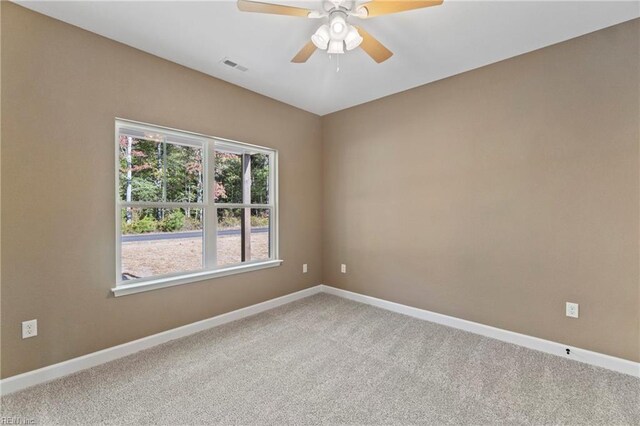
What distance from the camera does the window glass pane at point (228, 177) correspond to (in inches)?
126

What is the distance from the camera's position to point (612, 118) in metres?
2.19

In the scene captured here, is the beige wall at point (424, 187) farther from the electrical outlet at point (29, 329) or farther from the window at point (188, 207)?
the window at point (188, 207)

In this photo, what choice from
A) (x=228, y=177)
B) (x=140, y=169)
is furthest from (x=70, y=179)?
(x=228, y=177)

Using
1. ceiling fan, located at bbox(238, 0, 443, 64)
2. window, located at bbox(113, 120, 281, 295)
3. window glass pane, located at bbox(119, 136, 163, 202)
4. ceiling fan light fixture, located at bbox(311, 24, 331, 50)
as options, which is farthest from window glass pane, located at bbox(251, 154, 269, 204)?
ceiling fan light fixture, located at bbox(311, 24, 331, 50)

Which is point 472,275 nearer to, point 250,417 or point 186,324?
point 250,417

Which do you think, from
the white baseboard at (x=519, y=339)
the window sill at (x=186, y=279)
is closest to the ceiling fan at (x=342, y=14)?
the window sill at (x=186, y=279)

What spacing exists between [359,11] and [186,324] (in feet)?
9.96

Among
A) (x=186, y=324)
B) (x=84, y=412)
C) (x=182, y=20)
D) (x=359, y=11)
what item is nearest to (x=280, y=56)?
(x=182, y=20)

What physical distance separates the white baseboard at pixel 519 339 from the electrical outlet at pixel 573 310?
0.87ft

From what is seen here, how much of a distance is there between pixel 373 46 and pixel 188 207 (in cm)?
226

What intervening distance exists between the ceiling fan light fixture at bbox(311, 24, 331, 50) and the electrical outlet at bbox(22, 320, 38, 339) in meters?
2.83

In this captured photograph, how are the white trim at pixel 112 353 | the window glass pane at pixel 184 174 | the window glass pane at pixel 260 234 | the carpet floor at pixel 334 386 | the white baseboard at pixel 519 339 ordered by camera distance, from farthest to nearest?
the window glass pane at pixel 260 234, the window glass pane at pixel 184 174, the white baseboard at pixel 519 339, the white trim at pixel 112 353, the carpet floor at pixel 334 386

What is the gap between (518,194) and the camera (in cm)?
261

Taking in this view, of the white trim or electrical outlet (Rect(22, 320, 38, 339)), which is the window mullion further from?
electrical outlet (Rect(22, 320, 38, 339))
